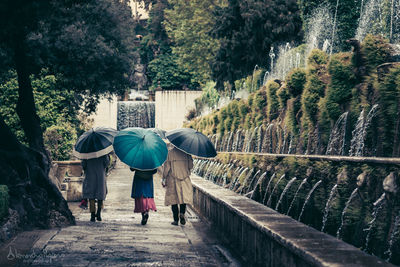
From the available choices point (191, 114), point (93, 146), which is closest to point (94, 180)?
point (93, 146)

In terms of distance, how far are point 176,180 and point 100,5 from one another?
523 inches

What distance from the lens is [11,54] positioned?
14.6 metres

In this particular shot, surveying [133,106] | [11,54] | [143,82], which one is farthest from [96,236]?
[143,82]

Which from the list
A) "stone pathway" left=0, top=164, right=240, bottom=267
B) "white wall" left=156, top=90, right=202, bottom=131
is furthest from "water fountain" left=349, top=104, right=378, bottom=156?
"white wall" left=156, top=90, right=202, bottom=131

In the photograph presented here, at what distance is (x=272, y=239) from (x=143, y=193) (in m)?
5.09

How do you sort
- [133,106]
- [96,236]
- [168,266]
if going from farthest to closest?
[133,106] < [96,236] < [168,266]

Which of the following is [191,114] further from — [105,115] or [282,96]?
[282,96]

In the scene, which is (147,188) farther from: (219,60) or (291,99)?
(219,60)

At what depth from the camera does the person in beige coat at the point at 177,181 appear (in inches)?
431

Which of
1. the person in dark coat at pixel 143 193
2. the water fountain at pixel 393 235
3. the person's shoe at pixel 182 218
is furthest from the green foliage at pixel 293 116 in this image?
the water fountain at pixel 393 235

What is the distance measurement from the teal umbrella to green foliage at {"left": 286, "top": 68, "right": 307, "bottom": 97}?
3629 millimetres

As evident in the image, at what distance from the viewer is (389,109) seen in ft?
24.1

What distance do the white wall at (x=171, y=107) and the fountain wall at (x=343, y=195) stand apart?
130 feet

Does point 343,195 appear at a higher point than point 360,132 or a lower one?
lower
